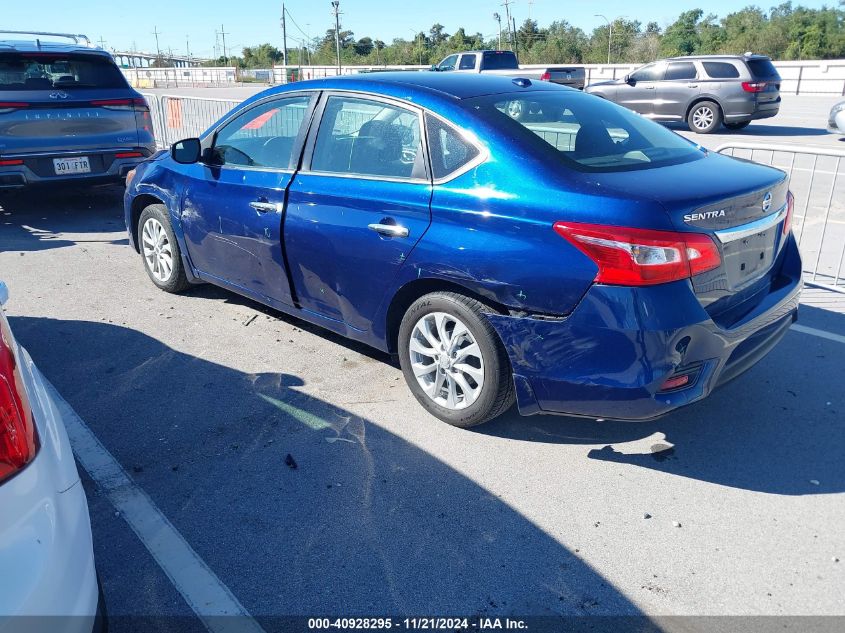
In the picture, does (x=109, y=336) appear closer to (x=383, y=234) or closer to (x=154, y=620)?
(x=383, y=234)

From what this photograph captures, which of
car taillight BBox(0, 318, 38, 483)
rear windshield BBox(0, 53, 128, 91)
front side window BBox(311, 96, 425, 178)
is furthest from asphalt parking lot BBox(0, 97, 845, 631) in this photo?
rear windshield BBox(0, 53, 128, 91)

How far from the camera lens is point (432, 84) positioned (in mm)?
3998

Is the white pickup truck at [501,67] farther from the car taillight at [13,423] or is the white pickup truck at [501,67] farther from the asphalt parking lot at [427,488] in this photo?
the car taillight at [13,423]

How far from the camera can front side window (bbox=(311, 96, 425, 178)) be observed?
3797 millimetres

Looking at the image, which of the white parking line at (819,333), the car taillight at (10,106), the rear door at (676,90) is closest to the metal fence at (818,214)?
the white parking line at (819,333)

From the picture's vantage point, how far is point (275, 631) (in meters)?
2.48

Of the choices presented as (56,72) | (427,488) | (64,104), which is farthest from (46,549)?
(56,72)

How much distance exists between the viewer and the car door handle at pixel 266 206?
4375 millimetres

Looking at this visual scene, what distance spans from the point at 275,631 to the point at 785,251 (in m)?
3.16

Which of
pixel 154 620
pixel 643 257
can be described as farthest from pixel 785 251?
pixel 154 620

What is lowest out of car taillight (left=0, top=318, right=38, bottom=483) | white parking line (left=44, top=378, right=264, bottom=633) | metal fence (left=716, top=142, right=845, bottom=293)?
white parking line (left=44, top=378, right=264, bottom=633)

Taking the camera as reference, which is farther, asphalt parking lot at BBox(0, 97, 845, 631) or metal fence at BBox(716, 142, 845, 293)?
metal fence at BBox(716, 142, 845, 293)

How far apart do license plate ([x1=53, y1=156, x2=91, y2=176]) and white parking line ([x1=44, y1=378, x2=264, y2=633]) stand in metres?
5.08

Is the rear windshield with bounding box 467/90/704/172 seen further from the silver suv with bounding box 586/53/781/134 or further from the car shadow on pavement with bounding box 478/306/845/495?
the silver suv with bounding box 586/53/781/134
